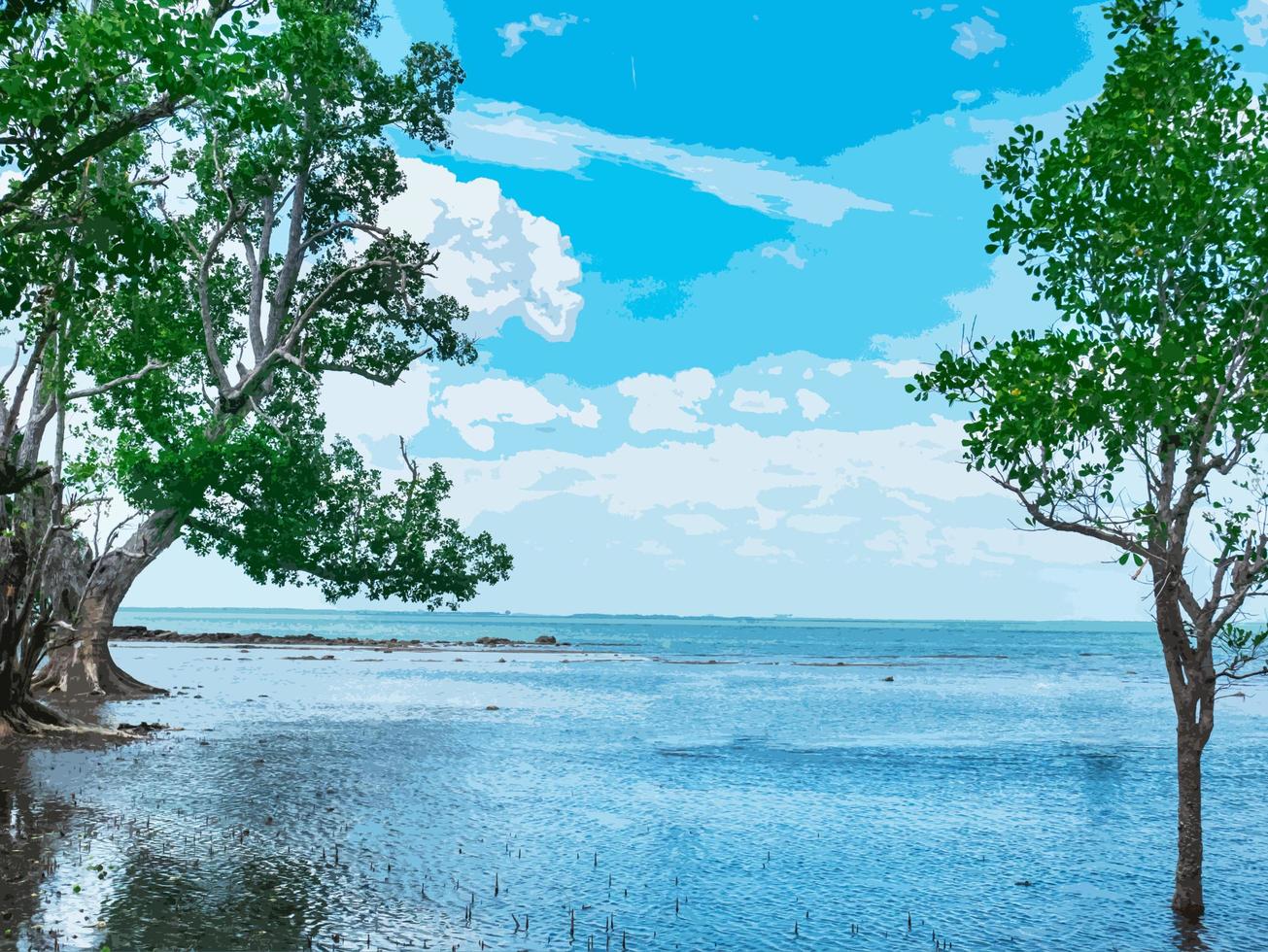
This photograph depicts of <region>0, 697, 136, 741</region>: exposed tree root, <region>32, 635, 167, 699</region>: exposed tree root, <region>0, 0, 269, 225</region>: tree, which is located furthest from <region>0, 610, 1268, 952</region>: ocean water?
<region>0, 0, 269, 225</region>: tree

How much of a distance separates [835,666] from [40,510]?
8580 centimetres

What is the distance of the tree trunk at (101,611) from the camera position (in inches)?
1672

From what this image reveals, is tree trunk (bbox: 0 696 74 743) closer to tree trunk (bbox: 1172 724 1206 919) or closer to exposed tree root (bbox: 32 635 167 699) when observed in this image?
exposed tree root (bbox: 32 635 167 699)

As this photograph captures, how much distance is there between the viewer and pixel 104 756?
28.2m

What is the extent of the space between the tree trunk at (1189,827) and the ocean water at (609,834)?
0.38 metres

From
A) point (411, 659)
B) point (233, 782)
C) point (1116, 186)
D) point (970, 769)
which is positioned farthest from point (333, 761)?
point (411, 659)

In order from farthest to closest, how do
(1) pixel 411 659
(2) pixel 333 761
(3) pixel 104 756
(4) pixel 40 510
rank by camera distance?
(1) pixel 411 659, (4) pixel 40 510, (2) pixel 333 761, (3) pixel 104 756

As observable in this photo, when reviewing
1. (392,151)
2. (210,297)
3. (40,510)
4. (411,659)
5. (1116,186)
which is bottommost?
(411,659)

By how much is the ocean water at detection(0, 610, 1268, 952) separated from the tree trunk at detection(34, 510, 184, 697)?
11.6 feet

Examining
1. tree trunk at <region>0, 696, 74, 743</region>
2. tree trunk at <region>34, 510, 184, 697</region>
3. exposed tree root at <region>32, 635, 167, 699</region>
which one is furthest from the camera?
exposed tree root at <region>32, 635, 167, 699</region>

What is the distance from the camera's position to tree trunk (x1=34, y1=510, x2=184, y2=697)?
139 feet

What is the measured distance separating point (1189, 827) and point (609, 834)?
10742 mm

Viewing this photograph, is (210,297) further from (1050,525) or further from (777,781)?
(1050,525)

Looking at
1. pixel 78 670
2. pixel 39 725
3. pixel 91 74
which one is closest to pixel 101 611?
pixel 78 670
